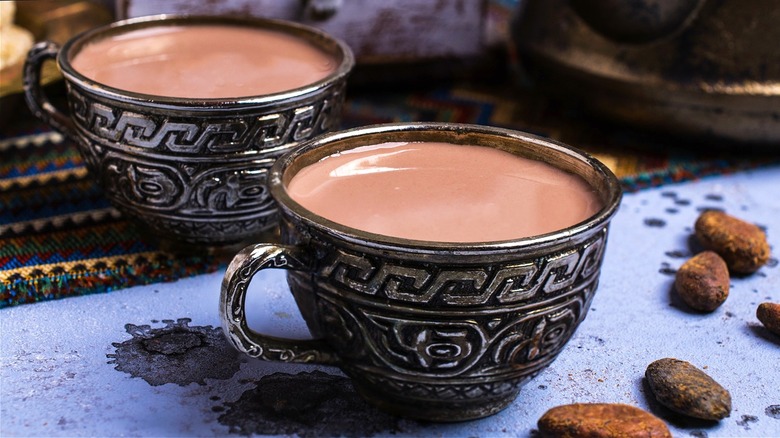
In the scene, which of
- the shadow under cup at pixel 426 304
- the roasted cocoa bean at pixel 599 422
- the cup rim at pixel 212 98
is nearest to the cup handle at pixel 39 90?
the cup rim at pixel 212 98

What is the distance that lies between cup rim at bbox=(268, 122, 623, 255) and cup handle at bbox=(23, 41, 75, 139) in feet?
1.10

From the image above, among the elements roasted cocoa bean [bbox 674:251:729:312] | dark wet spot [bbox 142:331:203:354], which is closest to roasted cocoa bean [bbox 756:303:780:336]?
roasted cocoa bean [bbox 674:251:729:312]

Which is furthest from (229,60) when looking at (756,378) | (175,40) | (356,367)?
(756,378)

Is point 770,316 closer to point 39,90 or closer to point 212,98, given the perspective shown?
point 212,98

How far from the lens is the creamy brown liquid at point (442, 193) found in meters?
0.65

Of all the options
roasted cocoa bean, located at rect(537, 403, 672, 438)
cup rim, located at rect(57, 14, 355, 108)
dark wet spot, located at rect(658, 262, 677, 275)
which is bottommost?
dark wet spot, located at rect(658, 262, 677, 275)

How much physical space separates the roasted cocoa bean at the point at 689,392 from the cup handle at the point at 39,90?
1.87ft

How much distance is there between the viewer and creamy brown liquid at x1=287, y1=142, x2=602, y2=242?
648 millimetres

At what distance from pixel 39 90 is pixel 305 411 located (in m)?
0.47

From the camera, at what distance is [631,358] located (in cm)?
76

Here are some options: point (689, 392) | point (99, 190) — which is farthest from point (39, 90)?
point (689, 392)

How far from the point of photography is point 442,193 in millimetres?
704

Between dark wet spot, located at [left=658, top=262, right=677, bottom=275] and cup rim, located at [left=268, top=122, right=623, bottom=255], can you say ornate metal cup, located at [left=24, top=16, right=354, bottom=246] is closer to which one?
cup rim, located at [left=268, top=122, right=623, bottom=255]

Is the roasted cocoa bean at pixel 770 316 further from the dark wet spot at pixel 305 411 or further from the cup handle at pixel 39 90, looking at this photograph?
the cup handle at pixel 39 90
